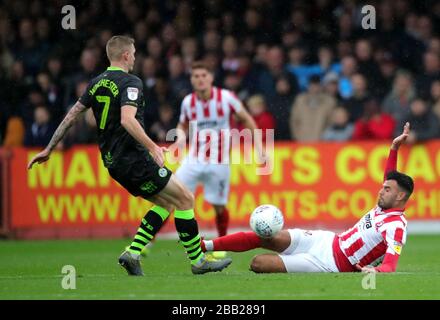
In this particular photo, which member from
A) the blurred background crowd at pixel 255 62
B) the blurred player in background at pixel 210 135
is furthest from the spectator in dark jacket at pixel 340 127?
the blurred player in background at pixel 210 135

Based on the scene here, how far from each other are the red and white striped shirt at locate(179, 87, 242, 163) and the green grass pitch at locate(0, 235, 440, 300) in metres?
1.82

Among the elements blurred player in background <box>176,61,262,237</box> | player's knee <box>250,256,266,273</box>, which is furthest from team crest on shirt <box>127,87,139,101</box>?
blurred player in background <box>176,61,262,237</box>

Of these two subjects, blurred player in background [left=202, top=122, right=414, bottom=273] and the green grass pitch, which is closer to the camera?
the green grass pitch

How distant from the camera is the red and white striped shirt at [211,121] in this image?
1388cm

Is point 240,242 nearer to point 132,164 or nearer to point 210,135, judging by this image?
point 132,164

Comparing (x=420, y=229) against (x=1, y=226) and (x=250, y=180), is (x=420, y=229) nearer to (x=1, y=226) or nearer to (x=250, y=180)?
(x=250, y=180)

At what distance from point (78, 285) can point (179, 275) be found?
4.06 ft

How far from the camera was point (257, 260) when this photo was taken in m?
9.82

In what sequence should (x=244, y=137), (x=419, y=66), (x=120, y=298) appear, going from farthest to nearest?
(x=419, y=66) → (x=244, y=137) → (x=120, y=298)

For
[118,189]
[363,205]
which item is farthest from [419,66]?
[118,189]

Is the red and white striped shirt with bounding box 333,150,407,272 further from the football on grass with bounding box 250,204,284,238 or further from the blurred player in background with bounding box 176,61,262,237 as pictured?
the blurred player in background with bounding box 176,61,262,237

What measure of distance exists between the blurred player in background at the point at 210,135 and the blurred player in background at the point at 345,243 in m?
3.97

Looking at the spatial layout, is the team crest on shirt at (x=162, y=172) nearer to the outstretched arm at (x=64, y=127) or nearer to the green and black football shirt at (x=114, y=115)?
the green and black football shirt at (x=114, y=115)

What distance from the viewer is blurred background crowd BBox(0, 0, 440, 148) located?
16.9 m
